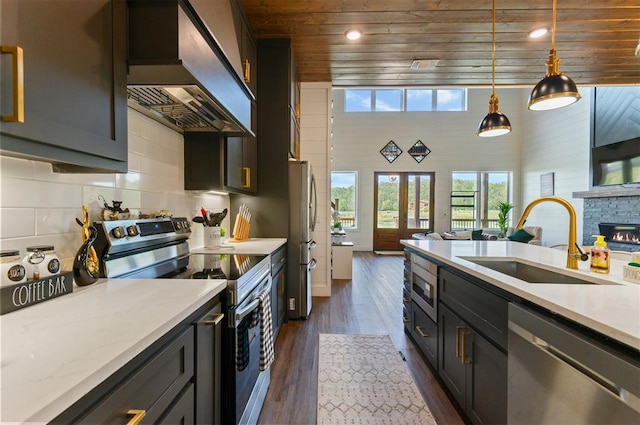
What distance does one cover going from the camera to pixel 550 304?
959mm

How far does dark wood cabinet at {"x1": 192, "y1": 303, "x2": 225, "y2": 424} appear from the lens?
3.27 ft

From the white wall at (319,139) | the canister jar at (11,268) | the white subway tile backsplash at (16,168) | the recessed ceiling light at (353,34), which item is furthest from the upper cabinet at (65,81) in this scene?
the white wall at (319,139)

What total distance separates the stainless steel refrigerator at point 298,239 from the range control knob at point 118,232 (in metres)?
1.87

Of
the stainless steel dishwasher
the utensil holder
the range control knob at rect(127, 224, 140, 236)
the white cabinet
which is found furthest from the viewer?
the white cabinet

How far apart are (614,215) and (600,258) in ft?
18.4

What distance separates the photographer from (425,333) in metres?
2.17

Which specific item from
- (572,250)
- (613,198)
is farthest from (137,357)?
A: (613,198)

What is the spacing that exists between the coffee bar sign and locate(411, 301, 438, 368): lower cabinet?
2.02 m

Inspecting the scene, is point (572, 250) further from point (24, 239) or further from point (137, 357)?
point (24, 239)

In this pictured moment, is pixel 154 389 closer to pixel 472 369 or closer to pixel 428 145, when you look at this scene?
pixel 472 369

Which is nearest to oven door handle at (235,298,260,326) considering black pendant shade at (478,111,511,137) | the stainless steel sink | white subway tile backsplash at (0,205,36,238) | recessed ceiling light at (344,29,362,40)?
white subway tile backsplash at (0,205,36,238)

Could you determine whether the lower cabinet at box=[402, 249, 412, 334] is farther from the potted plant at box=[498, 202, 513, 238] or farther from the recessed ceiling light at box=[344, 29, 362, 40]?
the potted plant at box=[498, 202, 513, 238]

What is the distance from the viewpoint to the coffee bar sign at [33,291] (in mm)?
794

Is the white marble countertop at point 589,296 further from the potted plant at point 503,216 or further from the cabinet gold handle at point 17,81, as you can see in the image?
the potted plant at point 503,216
